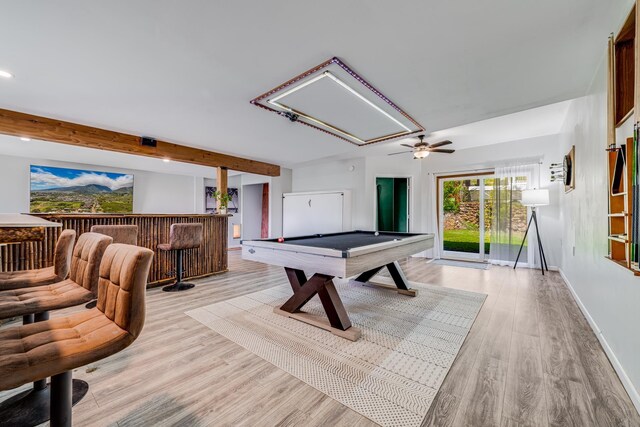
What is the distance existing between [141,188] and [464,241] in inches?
333

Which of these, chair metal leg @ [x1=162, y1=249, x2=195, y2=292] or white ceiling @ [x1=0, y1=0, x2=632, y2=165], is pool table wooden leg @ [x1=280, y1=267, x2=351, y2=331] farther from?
chair metal leg @ [x1=162, y1=249, x2=195, y2=292]

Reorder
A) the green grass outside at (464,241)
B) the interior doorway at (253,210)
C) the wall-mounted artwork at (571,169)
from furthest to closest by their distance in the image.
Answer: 1. the interior doorway at (253,210)
2. the green grass outside at (464,241)
3. the wall-mounted artwork at (571,169)

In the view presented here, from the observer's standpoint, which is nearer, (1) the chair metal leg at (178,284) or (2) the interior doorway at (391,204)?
(1) the chair metal leg at (178,284)

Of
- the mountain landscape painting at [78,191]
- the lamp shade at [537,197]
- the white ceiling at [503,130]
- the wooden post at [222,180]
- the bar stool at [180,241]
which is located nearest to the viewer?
the bar stool at [180,241]

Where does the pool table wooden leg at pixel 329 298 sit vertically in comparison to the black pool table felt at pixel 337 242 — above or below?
below

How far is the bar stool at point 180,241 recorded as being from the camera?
3.65m

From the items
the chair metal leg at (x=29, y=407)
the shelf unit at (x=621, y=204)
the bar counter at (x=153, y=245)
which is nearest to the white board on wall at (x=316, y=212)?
the bar counter at (x=153, y=245)

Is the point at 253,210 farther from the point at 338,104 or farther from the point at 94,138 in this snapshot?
the point at 338,104

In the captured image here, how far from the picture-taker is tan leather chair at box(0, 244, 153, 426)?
89 cm

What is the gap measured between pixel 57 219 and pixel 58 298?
2192mm

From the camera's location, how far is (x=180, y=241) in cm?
369

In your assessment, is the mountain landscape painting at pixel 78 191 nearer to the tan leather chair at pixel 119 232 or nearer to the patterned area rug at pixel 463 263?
the tan leather chair at pixel 119 232

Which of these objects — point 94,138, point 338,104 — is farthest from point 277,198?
point 338,104

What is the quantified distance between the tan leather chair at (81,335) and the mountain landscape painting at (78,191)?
20.9ft
